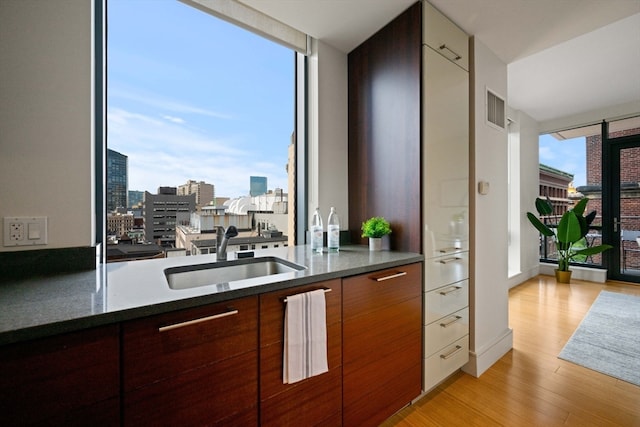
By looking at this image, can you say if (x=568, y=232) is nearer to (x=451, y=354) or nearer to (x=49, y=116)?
(x=451, y=354)

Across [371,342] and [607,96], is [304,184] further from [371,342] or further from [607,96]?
[607,96]

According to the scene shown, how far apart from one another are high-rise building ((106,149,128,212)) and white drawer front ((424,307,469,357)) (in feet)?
6.27

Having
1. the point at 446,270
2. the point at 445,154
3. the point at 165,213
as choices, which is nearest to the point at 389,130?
the point at 445,154

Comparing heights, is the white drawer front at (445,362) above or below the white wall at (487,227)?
below

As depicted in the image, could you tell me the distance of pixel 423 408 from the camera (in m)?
1.63

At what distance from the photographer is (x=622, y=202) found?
416 centimetres

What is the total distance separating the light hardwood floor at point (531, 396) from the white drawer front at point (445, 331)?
0.32 metres

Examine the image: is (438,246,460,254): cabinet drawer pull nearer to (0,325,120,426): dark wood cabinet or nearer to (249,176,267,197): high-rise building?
(249,176,267,197): high-rise building

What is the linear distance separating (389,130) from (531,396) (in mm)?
1936

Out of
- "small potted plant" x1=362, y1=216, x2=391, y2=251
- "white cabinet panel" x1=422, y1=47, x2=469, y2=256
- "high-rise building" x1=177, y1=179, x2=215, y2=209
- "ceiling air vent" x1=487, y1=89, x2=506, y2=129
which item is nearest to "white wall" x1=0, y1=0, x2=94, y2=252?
"high-rise building" x1=177, y1=179, x2=215, y2=209

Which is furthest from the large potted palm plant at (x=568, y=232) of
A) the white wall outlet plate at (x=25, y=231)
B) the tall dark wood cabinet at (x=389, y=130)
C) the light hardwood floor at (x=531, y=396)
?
the white wall outlet plate at (x=25, y=231)

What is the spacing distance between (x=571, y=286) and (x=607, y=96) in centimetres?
270

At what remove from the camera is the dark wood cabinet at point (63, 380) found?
0.65m

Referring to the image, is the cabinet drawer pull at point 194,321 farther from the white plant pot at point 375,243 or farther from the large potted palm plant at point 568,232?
the large potted palm plant at point 568,232
